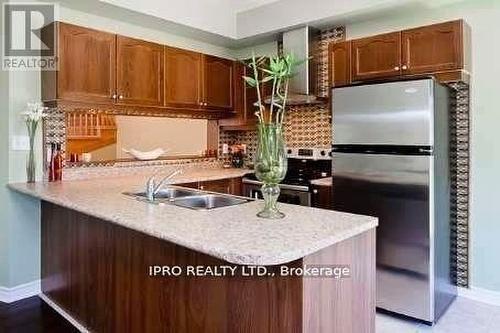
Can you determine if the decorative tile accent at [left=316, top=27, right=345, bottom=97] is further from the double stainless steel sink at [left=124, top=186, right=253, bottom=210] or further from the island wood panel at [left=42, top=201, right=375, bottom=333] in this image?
the island wood panel at [left=42, top=201, right=375, bottom=333]

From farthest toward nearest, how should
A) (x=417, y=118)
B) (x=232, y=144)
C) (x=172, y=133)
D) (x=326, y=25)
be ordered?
(x=232, y=144) < (x=172, y=133) < (x=326, y=25) < (x=417, y=118)

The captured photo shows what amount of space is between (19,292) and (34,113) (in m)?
1.34

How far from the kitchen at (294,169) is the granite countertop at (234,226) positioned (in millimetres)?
13

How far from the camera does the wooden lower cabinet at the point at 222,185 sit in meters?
3.63

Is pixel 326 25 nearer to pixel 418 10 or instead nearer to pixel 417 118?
pixel 418 10

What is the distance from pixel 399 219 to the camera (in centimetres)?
268

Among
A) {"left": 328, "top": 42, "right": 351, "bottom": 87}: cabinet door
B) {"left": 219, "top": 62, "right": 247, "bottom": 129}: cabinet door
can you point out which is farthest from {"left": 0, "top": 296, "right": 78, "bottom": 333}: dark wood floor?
{"left": 328, "top": 42, "right": 351, "bottom": 87}: cabinet door

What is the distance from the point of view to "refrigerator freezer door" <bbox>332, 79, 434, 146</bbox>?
2.55 meters

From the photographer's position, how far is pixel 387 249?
2.76 meters

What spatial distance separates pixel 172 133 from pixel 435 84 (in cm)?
270

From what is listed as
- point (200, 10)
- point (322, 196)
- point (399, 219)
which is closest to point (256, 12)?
point (200, 10)

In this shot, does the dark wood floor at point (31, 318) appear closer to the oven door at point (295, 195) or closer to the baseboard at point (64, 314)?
the baseboard at point (64, 314)

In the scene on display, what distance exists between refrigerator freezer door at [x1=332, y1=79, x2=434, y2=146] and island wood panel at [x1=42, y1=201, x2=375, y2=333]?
1.14 m

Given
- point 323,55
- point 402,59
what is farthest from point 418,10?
point 323,55
